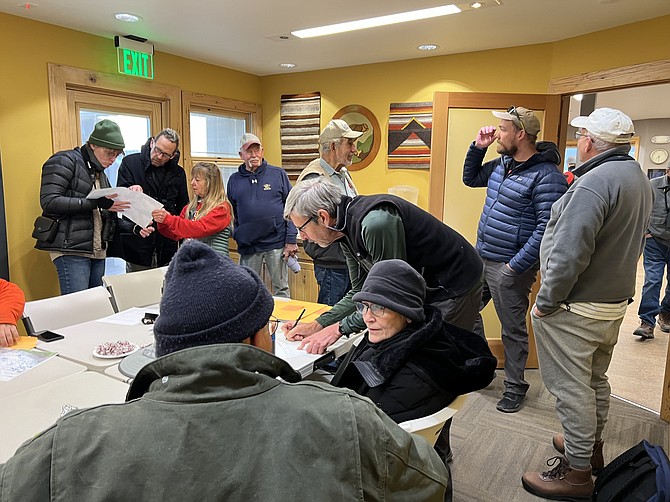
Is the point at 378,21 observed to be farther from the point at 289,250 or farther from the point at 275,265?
the point at 275,265

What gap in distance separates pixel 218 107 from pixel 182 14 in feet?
5.58

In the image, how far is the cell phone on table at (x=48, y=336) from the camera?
79.6 inches

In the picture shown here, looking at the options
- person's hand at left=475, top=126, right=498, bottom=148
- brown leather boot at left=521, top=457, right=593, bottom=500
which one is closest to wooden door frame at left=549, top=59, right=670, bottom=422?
person's hand at left=475, top=126, right=498, bottom=148

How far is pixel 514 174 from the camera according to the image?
9.45ft

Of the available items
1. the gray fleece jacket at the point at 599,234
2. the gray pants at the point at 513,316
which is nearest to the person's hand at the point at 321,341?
the gray fleece jacket at the point at 599,234

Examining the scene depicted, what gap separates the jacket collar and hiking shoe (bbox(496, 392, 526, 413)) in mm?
2553

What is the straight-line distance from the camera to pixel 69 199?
3070 millimetres

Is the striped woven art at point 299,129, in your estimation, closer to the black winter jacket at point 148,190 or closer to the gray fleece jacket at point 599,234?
the black winter jacket at point 148,190

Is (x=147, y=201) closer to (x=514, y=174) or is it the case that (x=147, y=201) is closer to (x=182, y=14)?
(x=182, y=14)

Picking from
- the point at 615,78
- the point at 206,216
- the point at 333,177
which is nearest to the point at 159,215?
the point at 206,216

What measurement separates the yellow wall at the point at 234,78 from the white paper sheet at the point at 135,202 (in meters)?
0.86

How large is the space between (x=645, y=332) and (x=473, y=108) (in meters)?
2.58

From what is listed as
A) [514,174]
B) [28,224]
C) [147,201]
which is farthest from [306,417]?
[28,224]

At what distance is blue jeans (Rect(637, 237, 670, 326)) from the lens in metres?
4.39
